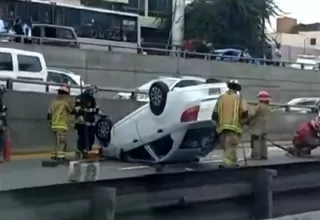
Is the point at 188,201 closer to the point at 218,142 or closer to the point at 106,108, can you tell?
the point at 218,142

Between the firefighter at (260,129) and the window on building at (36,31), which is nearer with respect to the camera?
the firefighter at (260,129)

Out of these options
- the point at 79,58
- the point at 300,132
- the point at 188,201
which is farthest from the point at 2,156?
the point at 79,58

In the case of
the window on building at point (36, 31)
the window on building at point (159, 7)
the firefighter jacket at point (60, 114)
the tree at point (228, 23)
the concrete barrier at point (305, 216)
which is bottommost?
the concrete barrier at point (305, 216)

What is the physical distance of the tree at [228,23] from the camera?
208 ft

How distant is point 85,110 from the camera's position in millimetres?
16422

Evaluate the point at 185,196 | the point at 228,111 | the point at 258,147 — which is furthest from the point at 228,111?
the point at 185,196

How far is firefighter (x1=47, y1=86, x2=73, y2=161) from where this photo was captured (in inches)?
645

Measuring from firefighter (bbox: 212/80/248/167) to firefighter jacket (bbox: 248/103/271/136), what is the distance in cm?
342

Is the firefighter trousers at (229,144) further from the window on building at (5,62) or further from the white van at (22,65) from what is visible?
the window on building at (5,62)

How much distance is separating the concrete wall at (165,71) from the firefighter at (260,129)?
16.7m

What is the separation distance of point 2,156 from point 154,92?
15.6 ft

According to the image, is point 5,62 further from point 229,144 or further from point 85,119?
point 229,144

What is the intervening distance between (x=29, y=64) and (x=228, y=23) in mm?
40975

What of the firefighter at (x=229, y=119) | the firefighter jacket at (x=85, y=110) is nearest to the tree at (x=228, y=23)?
the firefighter jacket at (x=85, y=110)
